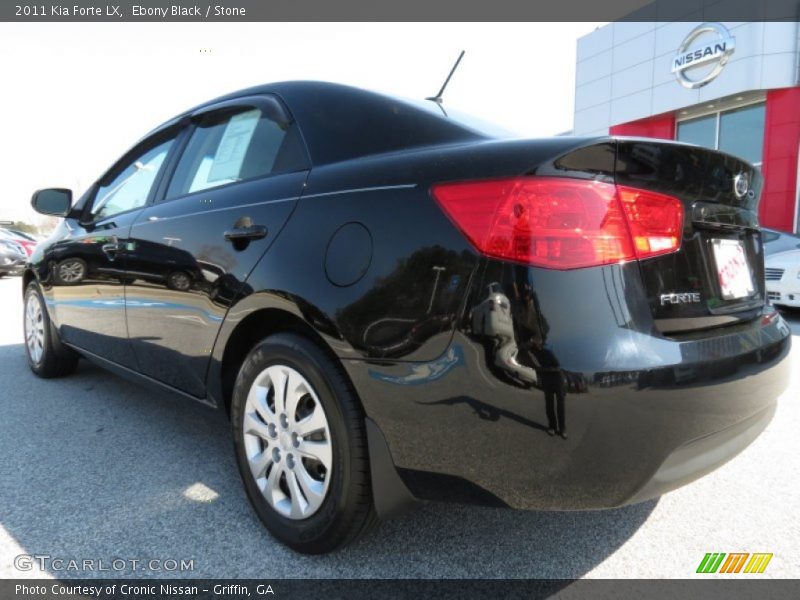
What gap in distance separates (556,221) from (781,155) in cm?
1661

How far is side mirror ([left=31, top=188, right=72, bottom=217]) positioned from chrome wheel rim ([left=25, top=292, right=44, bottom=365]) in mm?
617

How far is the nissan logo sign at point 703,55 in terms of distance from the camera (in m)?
15.4

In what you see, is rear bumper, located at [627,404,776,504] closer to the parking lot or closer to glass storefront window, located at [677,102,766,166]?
the parking lot

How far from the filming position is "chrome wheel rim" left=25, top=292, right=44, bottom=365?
4020 millimetres

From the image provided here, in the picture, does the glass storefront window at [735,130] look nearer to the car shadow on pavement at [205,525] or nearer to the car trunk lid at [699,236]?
the car trunk lid at [699,236]

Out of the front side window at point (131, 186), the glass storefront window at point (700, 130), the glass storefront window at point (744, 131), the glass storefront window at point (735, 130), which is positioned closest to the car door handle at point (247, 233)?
the front side window at point (131, 186)

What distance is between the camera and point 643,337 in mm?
1354

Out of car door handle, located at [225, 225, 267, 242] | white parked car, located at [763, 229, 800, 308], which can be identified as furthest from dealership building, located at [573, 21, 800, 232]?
car door handle, located at [225, 225, 267, 242]

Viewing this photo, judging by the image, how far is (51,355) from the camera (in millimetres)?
3924

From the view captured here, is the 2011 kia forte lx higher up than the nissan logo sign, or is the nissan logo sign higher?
the nissan logo sign

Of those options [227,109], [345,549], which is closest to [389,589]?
[345,549]

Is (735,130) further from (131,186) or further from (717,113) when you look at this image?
(131,186)

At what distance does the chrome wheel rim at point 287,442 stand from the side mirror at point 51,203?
2771 millimetres

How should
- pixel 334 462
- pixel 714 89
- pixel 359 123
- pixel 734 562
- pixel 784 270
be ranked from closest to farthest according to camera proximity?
pixel 334 462 → pixel 734 562 → pixel 359 123 → pixel 784 270 → pixel 714 89
